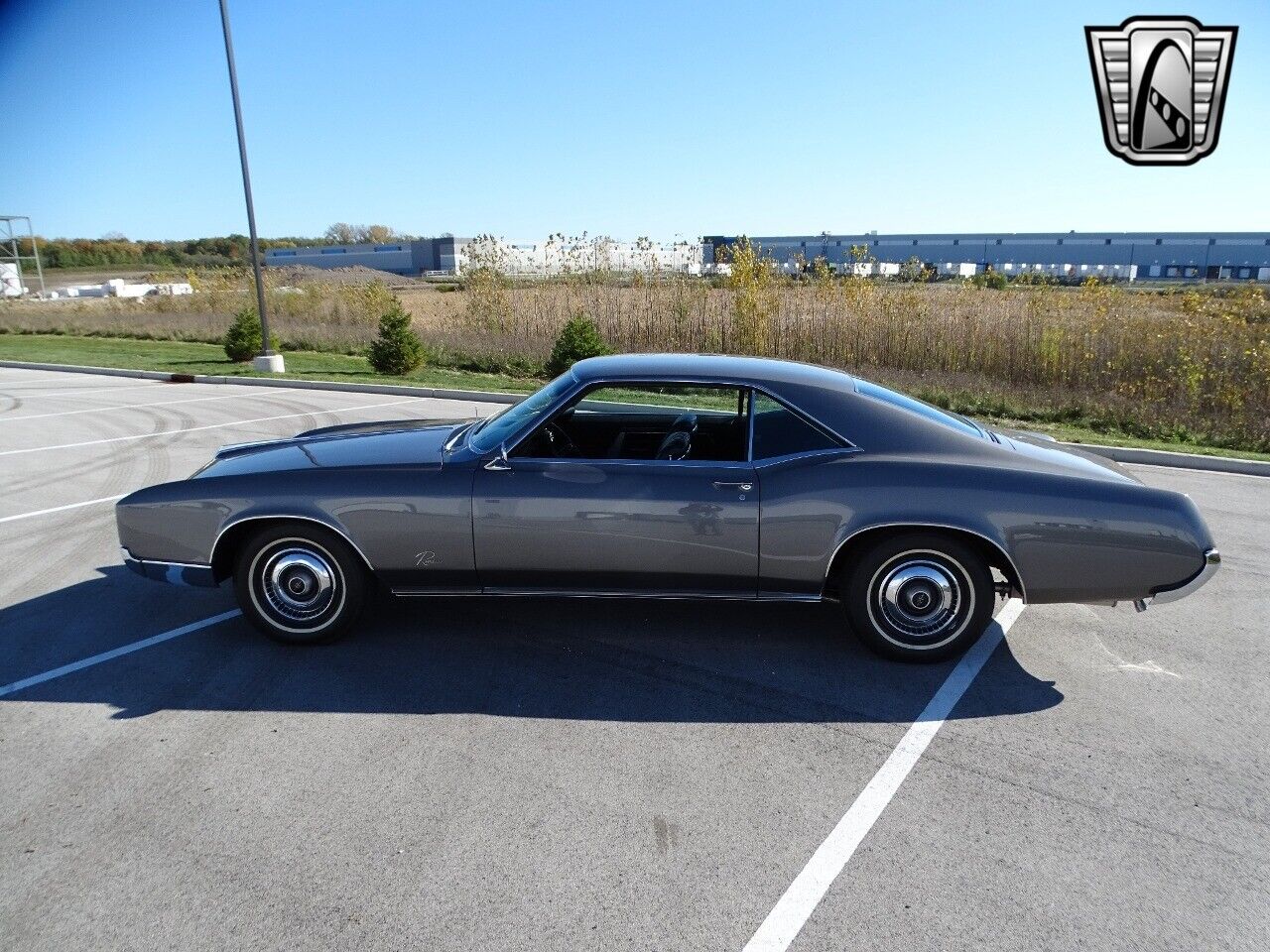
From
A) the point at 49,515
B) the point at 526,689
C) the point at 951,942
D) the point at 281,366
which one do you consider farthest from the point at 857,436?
the point at 281,366

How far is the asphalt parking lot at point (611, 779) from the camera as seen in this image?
2.51 metres

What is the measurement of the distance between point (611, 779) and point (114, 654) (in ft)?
9.23

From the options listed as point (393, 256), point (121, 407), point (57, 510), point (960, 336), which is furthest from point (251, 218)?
point (393, 256)

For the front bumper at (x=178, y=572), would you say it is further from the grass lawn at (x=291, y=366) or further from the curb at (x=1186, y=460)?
the grass lawn at (x=291, y=366)

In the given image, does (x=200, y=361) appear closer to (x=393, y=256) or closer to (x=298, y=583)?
(x=298, y=583)

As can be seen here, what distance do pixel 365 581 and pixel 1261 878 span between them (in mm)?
3815

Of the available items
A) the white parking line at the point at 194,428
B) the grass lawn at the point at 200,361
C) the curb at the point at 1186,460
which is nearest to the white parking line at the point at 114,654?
the white parking line at the point at 194,428

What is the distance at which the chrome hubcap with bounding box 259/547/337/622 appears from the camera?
422 cm

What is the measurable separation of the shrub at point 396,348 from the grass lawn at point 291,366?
30 cm

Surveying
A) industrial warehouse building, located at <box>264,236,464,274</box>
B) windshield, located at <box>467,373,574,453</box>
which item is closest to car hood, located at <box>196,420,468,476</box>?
windshield, located at <box>467,373,574,453</box>

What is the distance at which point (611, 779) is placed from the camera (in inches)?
126

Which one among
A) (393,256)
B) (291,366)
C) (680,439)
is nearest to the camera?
(680,439)

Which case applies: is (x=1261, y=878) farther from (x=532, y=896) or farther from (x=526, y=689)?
(x=526, y=689)

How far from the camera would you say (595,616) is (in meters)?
4.74
